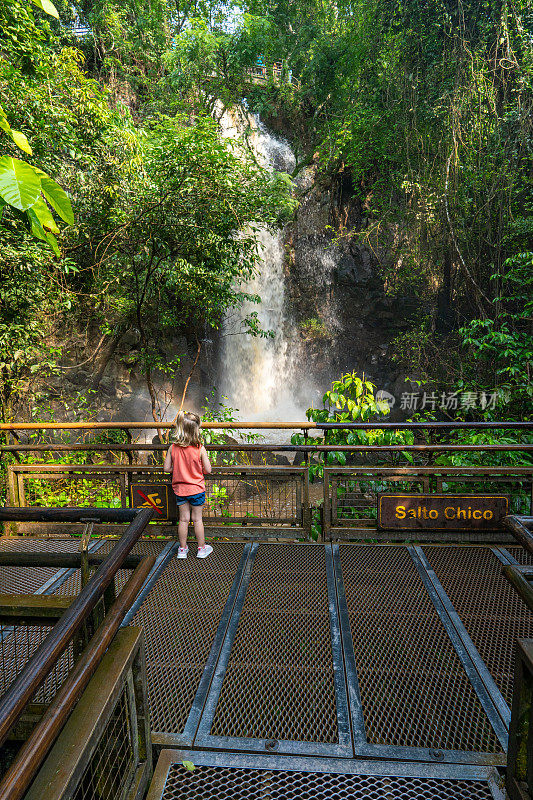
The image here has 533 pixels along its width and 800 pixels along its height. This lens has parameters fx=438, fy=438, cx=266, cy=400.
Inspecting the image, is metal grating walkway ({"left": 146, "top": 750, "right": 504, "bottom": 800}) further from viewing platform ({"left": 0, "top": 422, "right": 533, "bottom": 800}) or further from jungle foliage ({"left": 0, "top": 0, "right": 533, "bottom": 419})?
jungle foliage ({"left": 0, "top": 0, "right": 533, "bottom": 419})

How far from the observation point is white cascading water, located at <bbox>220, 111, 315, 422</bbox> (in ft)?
55.3

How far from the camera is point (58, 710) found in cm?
125

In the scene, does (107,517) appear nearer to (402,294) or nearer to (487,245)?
(487,245)

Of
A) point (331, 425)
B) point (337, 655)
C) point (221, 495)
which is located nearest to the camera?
point (337, 655)

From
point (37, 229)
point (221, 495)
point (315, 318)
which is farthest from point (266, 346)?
point (37, 229)

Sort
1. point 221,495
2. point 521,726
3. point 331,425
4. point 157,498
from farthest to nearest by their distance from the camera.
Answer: point 221,495
point 157,498
point 331,425
point 521,726

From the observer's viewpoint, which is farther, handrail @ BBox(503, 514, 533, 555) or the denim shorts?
the denim shorts

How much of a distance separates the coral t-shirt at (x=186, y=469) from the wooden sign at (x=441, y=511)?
1843 mm

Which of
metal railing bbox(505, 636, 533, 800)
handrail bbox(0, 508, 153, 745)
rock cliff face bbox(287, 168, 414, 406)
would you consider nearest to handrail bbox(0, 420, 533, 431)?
handrail bbox(0, 508, 153, 745)

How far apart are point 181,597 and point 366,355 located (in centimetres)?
1553

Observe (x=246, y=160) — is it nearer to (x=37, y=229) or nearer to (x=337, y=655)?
(x=37, y=229)

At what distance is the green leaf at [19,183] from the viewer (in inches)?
45.4

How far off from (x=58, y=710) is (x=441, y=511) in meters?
3.89

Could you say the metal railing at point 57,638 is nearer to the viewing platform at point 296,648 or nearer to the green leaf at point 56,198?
the viewing platform at point 296,648
